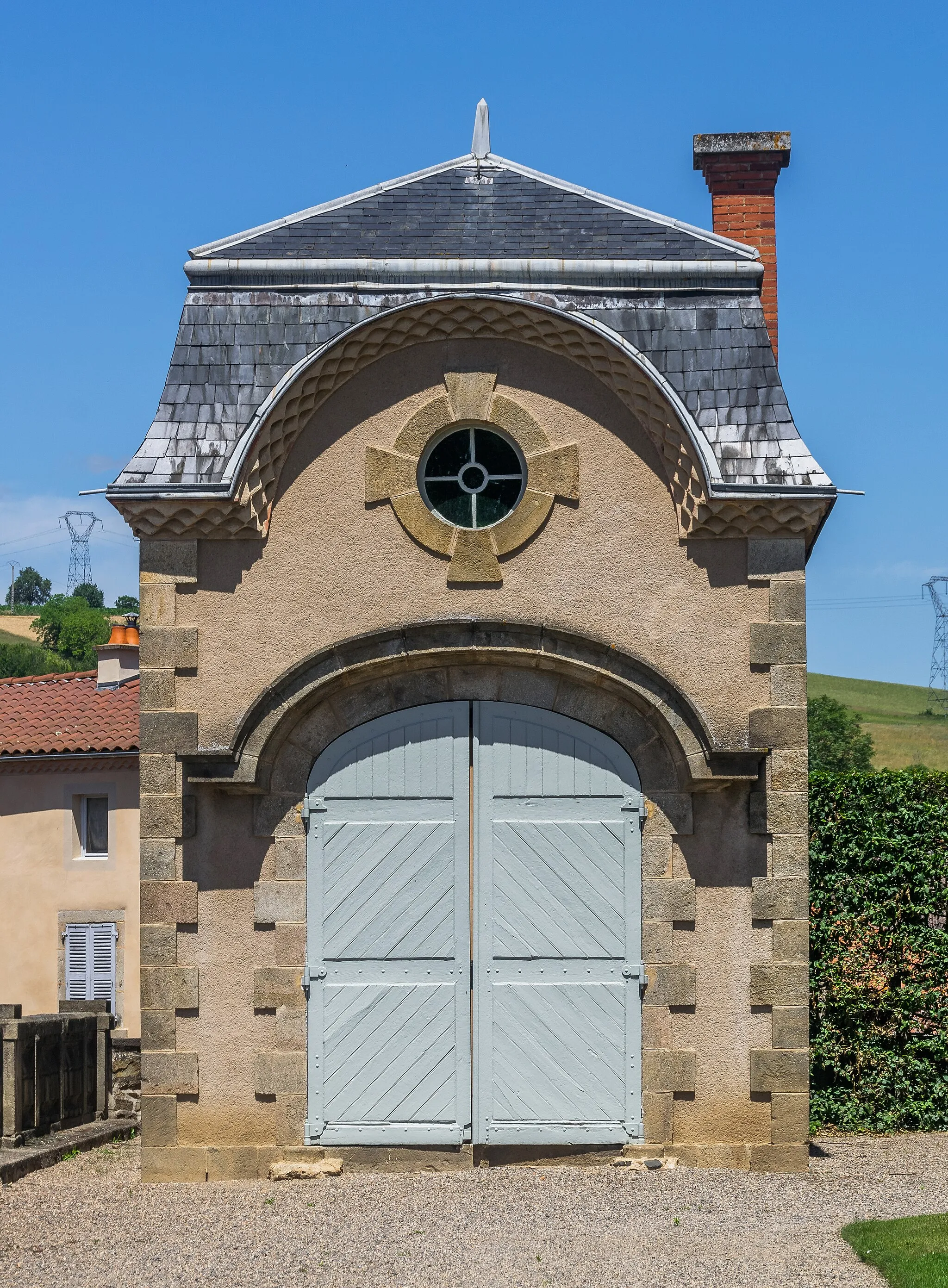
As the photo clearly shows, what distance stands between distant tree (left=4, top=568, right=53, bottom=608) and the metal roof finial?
11558 centimetres

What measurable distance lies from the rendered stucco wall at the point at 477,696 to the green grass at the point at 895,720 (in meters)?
32.5

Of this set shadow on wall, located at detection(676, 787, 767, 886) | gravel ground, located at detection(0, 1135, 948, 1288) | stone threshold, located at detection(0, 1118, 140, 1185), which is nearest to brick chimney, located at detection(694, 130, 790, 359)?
shadow on wall, located at detection(676, 787, 767, 886)

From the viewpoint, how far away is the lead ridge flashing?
9.20m

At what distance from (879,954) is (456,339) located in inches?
212

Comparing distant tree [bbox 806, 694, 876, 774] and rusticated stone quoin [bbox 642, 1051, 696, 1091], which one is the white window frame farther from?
distant tree [bbox 806, 694, 876, 774]

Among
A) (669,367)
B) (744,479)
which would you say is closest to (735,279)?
(669,367)

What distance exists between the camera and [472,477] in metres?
9.23

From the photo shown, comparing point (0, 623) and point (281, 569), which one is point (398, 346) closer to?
point (281, 569)

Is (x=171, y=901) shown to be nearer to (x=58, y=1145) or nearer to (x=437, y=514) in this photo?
(x=58, y=1145)

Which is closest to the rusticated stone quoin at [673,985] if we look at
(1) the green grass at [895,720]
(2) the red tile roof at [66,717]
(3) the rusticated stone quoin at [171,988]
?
(3) the rusticated stone quoin at [171,988]

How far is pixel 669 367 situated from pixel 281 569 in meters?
2.79

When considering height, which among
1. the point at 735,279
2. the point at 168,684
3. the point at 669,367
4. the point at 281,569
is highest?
the point at 735,279

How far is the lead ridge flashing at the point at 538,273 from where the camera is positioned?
9195 millimetres

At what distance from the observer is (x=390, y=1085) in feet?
29.1
